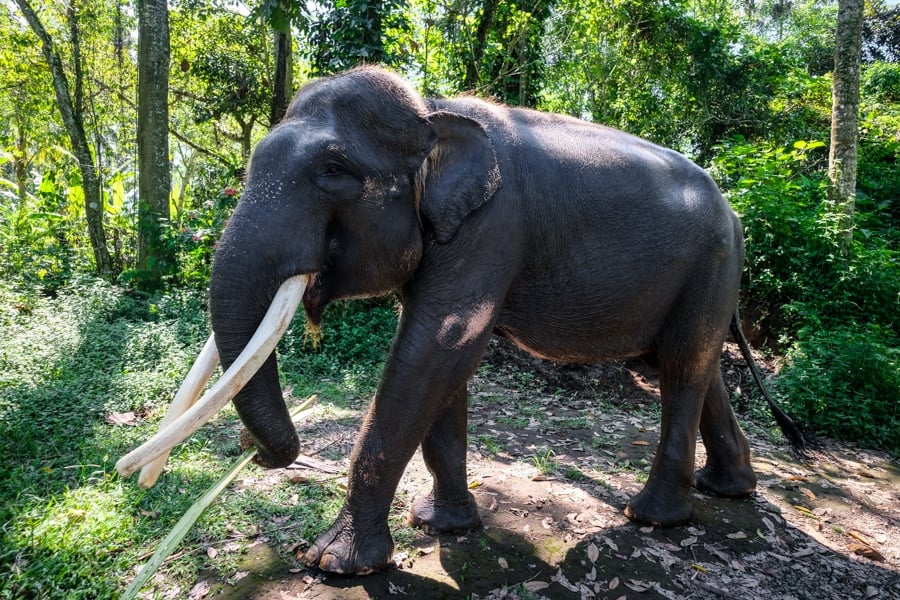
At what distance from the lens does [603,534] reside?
3320mm

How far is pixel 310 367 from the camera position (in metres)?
6.61

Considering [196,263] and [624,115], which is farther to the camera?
[624,115]

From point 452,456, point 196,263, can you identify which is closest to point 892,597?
point 452,456

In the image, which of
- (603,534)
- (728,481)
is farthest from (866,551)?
(603,534)

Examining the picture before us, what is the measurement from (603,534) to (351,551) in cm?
155

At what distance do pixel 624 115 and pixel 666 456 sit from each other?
1089 cm

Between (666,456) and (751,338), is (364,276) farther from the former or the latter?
(751,338)

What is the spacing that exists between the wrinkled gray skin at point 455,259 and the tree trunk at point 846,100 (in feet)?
17.4

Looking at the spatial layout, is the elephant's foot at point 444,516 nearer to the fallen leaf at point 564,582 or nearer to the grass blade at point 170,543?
the fallen leaf at point 564,582

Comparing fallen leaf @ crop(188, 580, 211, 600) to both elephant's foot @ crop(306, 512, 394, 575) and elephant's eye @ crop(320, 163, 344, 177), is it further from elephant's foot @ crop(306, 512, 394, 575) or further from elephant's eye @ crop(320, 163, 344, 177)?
elephant's eye @ crop(320, 163, 344, 177)

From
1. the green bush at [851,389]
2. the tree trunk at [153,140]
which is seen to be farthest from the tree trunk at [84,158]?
the green bush at [851,389]

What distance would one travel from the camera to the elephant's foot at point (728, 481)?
12.9 feet

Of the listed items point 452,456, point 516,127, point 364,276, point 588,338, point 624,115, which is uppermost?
point 624,115

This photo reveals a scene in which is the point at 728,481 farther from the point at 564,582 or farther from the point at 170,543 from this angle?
the point at 170,543
